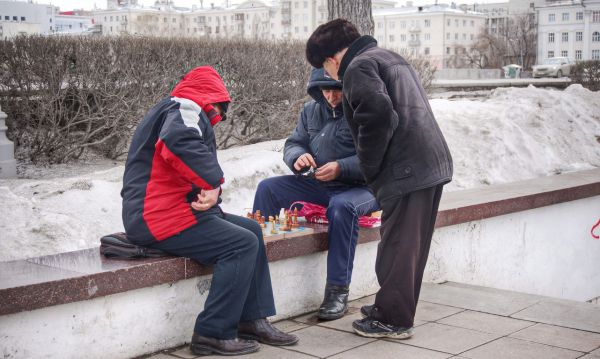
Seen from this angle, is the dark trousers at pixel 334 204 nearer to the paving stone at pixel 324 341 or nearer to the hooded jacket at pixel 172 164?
the paving stone at pixel 324 341

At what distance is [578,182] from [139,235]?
5.34 m

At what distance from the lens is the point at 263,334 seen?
449 centimetres

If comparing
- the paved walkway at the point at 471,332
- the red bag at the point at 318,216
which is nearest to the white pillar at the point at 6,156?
the red bag at the point at 318,216

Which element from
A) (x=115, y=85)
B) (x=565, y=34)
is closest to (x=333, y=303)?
(x=115, y=85)

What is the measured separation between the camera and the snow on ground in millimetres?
8250

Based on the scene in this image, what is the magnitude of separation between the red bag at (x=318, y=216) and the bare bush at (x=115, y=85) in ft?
27.4

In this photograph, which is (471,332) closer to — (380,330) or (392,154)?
(380,330)

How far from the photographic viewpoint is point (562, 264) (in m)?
7.70

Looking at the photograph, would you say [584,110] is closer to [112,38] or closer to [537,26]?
[112,38]

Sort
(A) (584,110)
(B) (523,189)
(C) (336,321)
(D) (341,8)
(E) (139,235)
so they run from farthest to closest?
(A) (584,110) → (D) (341,8) → (B) (523,189) → (C) (336,321) → (E) (139,235)

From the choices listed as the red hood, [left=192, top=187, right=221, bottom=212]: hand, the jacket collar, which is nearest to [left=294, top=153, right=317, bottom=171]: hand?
the jacket collar

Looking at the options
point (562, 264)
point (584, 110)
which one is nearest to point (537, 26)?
point (584, 110)

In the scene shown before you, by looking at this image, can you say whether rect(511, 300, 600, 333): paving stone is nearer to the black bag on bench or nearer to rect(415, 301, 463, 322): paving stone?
rect(415, 301, 463, 322): paving stone

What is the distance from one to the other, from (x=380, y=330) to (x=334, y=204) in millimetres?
883
